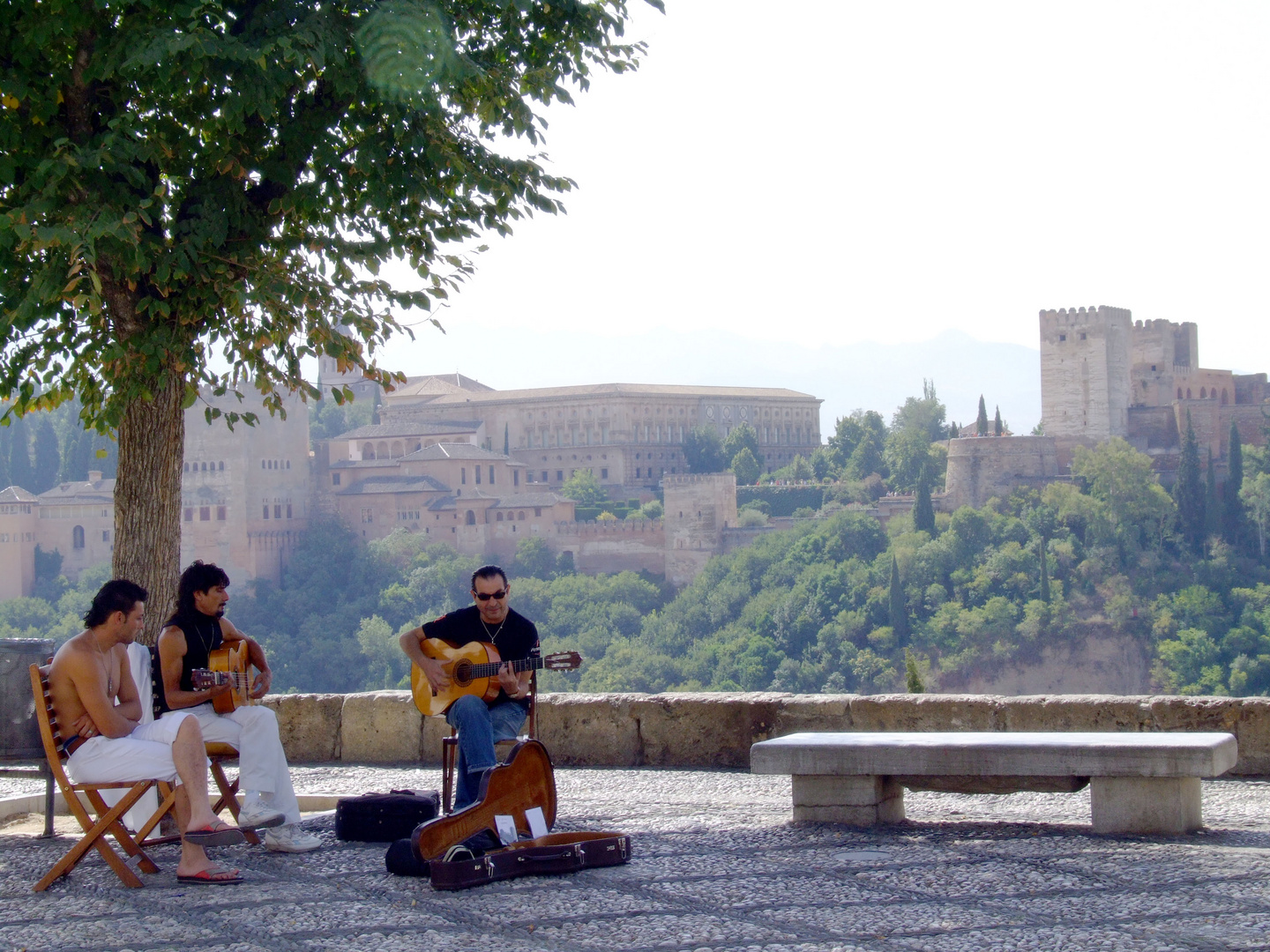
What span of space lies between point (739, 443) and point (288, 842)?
70005 millimetres

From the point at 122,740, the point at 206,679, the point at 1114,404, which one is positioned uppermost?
the point at 1114,404

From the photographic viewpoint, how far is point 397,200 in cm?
506

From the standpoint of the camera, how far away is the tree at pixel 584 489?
68.2 m

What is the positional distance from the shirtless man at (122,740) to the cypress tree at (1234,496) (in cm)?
5286

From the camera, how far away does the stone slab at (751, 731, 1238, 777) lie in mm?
3875

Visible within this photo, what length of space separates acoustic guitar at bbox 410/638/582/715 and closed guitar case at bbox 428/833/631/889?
0.58 metres

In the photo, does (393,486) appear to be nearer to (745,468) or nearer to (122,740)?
(745,468)

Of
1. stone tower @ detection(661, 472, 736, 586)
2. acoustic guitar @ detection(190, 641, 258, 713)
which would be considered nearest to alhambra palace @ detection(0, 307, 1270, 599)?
stone tower @ detection(661, 472, 736, 586)

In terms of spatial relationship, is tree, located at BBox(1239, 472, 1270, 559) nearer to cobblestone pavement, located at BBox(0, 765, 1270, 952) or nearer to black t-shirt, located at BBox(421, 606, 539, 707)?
cobblestone pavement, located at BBox(0, 765, 1270, 952)

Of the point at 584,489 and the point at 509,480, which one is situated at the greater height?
→ the point at 509,480

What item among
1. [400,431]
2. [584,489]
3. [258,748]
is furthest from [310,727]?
[584,489]

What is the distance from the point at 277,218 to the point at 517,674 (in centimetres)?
199

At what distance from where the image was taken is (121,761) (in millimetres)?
3834

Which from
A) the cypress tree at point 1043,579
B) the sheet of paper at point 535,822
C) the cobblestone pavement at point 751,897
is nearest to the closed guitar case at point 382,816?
the cobblestone pavement at point 751,897
